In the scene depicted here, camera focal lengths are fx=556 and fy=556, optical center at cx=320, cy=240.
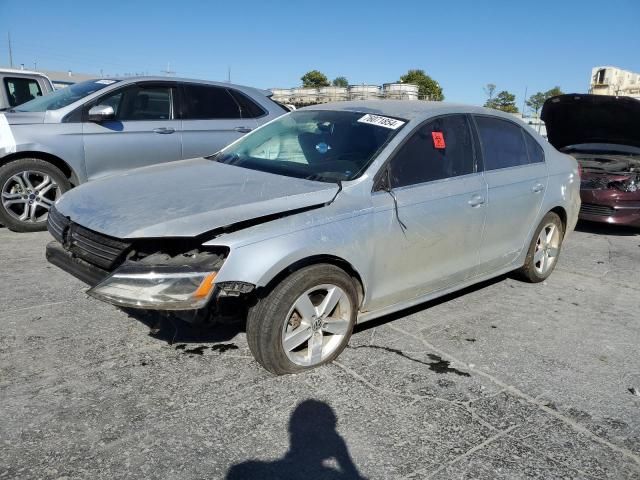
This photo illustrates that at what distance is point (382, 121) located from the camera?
3.87 m

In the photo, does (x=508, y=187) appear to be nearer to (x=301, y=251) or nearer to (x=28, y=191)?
(x=301, y=251)

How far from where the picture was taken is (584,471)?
250 cm

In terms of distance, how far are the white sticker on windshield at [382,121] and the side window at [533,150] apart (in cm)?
159

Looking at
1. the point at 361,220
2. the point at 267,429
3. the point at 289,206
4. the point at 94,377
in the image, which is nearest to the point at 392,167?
the point at 361,220

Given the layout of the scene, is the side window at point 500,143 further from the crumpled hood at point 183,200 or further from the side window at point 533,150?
the crumpled hood at point 183,200

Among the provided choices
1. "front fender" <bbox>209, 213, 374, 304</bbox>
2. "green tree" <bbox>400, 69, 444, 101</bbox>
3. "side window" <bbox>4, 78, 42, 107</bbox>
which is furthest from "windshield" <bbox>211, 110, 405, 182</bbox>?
"green tree" <bbox>400, 69, 444, 101</bbox>

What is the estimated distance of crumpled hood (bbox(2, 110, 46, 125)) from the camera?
5723mm

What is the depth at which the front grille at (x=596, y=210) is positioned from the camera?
285 inches

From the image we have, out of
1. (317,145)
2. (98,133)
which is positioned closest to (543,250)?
(317,145)

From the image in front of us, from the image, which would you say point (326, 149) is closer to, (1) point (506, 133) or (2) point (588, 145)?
(1) point (506, 133)

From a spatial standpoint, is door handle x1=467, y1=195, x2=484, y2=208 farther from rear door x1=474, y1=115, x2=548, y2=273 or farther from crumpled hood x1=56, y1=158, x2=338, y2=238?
crumpled hood x1=56, y1=158, x2=338, y2=238

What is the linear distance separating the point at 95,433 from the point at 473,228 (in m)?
2.78

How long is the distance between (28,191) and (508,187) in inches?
188

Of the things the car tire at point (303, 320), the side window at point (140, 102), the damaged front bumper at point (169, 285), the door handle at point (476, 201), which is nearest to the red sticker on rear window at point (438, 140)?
the door handle at point (476, 201)
